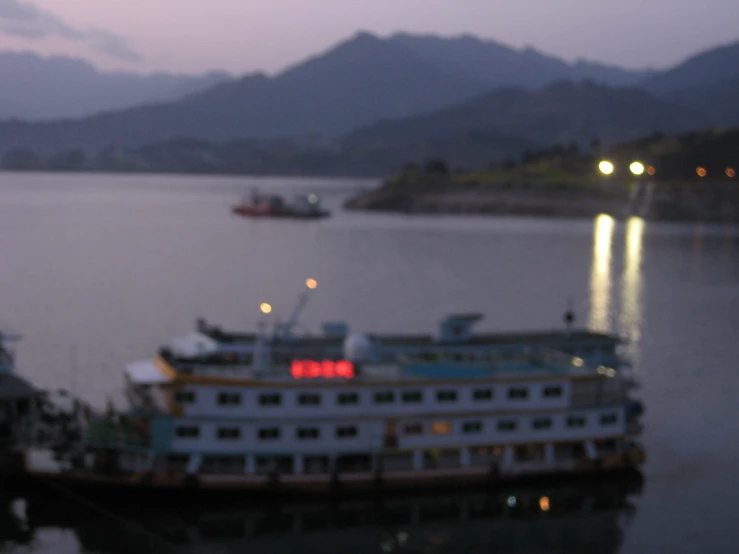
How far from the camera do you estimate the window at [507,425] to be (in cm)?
1609

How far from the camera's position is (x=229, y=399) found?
14992mm

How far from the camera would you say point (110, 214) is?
9312 centimetres

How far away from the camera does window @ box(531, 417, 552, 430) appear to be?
53.3 feet

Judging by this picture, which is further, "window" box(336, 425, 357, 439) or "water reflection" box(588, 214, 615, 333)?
"water reflection" box(588, 214, 615, 333)

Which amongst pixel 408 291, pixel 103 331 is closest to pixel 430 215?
pixel 408 291

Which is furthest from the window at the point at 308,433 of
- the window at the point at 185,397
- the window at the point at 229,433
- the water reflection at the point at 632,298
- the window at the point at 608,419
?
the water reflection at the point at 632,298

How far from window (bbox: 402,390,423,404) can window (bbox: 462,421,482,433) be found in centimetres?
89

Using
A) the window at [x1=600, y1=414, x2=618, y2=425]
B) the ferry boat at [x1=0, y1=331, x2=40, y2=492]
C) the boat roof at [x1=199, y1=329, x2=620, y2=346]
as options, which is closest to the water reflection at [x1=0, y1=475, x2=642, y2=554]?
the ferry boat at [x1=0, y1=331, x2=40, y2=492]

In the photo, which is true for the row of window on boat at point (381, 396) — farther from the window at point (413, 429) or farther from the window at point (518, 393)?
the window at point (413, 429)

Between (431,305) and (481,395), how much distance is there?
21422mm

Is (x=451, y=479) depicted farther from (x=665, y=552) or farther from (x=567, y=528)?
(x=665, y=552)

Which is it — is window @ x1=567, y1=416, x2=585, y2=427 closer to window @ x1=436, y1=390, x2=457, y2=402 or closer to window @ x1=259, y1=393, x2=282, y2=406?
window @ x1=436, y1=390, x2=457, y2=402

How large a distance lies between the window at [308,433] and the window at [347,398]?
572 millimetres

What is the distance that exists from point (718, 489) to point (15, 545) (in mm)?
11502
